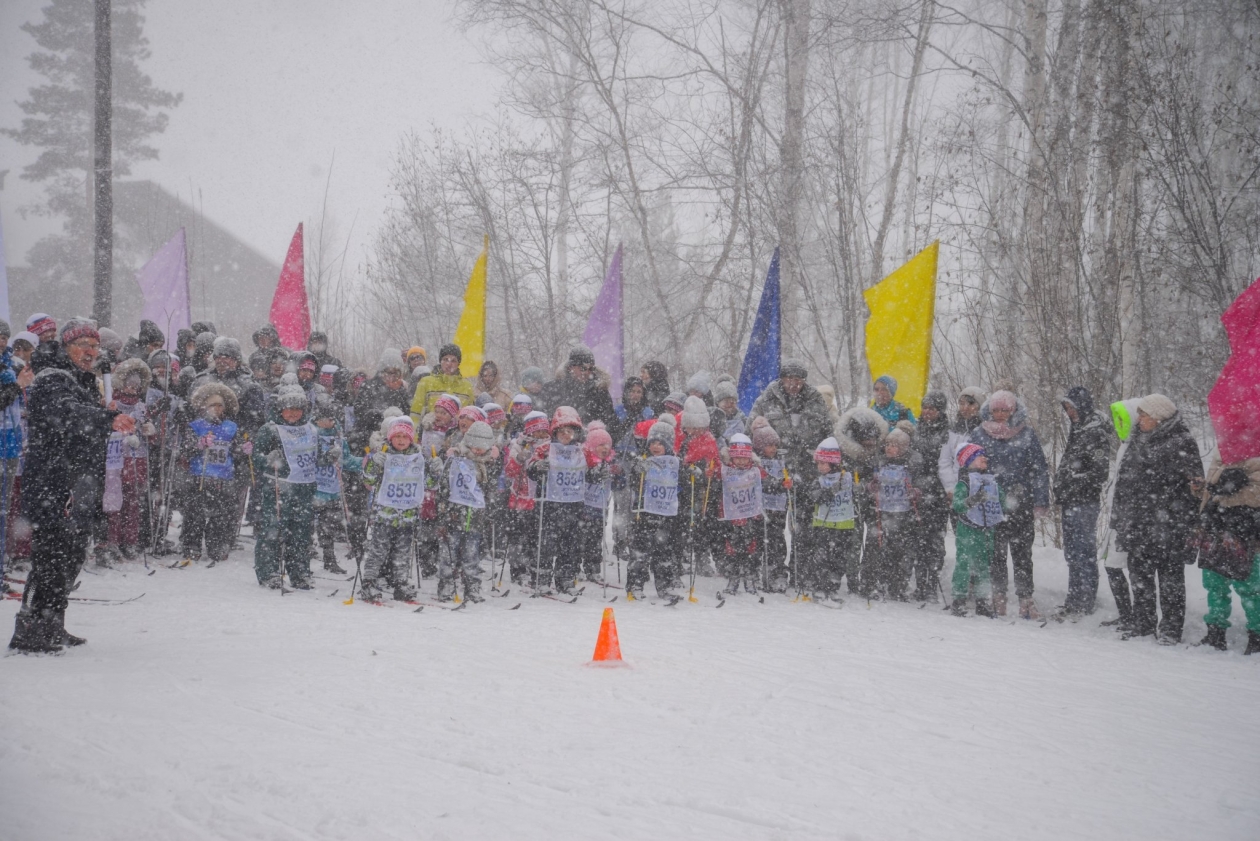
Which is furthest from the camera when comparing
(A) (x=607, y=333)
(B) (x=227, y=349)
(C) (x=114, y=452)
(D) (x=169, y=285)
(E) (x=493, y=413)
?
(A) (x=607, y=333)

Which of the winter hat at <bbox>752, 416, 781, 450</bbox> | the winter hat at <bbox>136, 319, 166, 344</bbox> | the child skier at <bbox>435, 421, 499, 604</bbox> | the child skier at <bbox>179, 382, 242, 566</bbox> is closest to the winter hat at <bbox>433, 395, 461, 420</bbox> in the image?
the child skier at <bbox>435, 421, 499, 604</bbox>

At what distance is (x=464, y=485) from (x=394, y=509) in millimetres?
676

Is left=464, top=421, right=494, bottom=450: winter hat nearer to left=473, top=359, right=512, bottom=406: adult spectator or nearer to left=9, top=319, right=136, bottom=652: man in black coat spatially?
left=473, top=359, right=512, bottom=406: adult spectator

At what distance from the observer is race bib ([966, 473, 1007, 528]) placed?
8000mm

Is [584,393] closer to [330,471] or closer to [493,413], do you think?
[493,413]

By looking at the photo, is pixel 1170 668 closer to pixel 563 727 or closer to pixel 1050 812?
pixel 1050 812

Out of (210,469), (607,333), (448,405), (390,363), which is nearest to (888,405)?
(607,333)

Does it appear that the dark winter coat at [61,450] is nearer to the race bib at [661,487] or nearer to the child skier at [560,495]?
the child skier at [560,495]

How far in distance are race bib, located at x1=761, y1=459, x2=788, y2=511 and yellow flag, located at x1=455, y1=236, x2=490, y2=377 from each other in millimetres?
4474

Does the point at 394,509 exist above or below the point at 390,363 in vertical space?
below

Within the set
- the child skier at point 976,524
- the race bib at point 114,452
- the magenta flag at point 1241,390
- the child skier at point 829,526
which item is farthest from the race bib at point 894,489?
the race bib at point 114,452

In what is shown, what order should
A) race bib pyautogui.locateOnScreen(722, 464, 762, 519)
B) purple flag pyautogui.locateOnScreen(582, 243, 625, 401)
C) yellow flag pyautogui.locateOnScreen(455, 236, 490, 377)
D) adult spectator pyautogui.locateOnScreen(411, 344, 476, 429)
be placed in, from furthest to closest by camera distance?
yellow flag pyautogui.locateOnScreen(455, 236, 490, 377) < purple flag pyautogui.locateOnScreen(582, 243, 625, 401) < adult spectator pyautogui.locateOnScreen(411, 344, 476, 429) < race bib pyautogui.locateOnScreen(722, 464, 762, 519)

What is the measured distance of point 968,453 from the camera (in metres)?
8.13

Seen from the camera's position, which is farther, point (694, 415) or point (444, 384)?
point (444, 384)
